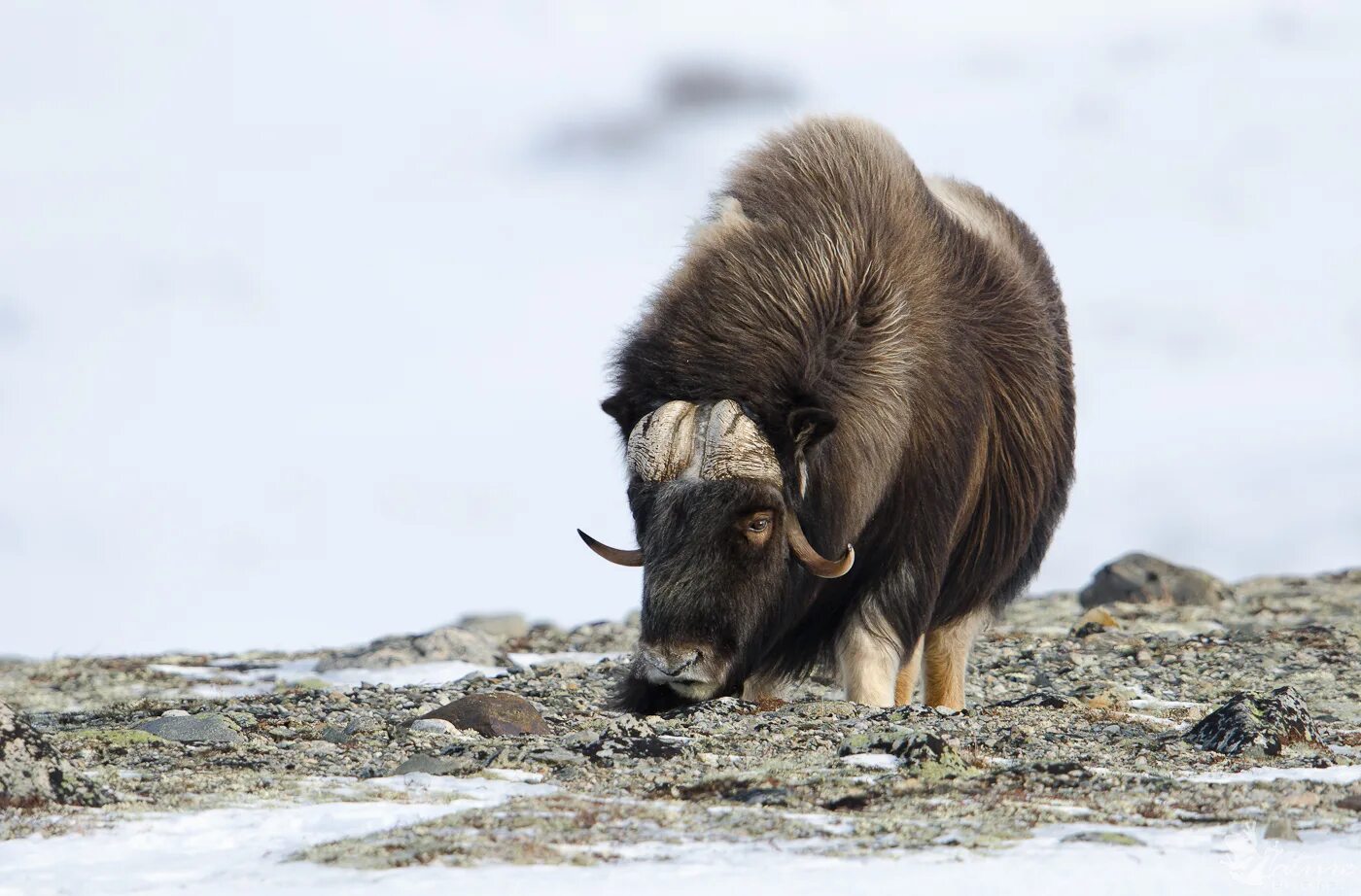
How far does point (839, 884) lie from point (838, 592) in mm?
2549

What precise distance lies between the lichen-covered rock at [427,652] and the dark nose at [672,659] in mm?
3317

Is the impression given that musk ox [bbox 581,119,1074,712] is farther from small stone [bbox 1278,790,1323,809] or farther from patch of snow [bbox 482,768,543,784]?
small stone [bbox 1278,790,1323,809]

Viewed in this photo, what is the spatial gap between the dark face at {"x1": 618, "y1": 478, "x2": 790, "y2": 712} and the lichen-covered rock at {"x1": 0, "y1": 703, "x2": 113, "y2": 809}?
5.49 ft

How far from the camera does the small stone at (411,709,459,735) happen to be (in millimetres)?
4832

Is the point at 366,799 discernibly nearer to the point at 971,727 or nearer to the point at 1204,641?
the point at 971,727

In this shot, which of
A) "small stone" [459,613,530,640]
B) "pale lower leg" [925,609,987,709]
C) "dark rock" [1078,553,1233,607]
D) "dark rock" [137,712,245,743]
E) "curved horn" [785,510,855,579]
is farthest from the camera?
"small stone" [459,613,530,640]

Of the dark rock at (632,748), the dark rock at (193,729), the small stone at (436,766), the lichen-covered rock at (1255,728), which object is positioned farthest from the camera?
the dark rock at (193,729)

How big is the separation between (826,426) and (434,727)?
4.73 feet

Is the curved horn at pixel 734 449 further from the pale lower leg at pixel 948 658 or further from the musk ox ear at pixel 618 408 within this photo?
the pale lower leg at pixel 948 658

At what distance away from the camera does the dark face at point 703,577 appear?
15.8 feet

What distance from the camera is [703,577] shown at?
4.81 metres

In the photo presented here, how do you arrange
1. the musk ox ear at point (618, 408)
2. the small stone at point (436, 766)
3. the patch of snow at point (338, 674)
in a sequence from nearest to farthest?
1. the small stone at point (436, 766)
2. the musk ox ear at point (618, 408)
3. the patch of snow at point (338, 674)

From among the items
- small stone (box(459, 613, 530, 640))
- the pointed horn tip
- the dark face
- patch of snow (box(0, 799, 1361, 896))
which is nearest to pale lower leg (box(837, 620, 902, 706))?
the pointed horn tip

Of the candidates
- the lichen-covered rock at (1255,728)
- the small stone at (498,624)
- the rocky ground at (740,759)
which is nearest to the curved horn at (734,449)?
the rocky ground at (740,759)
